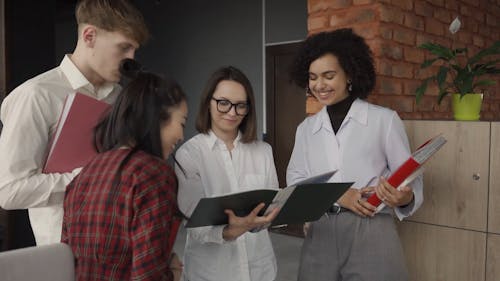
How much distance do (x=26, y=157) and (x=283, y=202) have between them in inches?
29.5

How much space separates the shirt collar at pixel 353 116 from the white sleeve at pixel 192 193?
1.74 ft

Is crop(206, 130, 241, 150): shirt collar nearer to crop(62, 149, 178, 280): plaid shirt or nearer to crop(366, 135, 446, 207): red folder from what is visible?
crop(62, 149, 178, 280): plaid shirt

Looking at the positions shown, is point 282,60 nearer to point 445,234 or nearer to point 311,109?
point 311,109

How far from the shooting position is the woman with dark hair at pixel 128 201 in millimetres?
1042

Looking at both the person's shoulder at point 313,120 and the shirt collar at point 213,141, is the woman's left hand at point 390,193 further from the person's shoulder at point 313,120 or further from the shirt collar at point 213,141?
the shirt collar at point 213,141

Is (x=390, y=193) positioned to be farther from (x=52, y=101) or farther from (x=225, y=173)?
(x=52, y=101)

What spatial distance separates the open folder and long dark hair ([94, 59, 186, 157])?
Result: 0.22 meters

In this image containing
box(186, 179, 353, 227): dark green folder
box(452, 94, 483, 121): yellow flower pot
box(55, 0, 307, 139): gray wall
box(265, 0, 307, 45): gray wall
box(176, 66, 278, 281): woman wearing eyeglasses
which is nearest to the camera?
box(186, 179, 353, 227): dark green folder

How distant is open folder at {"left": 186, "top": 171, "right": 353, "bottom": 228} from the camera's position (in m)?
1.25

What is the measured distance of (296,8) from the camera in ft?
15.7

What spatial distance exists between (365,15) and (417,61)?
0.57 meters

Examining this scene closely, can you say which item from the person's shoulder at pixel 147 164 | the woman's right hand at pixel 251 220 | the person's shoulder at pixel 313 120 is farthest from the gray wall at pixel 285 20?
the person's shoulder at pixel 147 164

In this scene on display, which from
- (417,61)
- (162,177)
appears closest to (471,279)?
(417,61)

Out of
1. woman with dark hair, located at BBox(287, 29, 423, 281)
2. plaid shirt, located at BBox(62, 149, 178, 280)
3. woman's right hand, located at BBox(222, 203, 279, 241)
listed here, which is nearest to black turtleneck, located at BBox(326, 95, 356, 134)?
woman with dark hair, located at BBox(287, 29, 423, 281)
